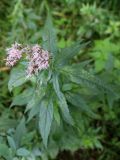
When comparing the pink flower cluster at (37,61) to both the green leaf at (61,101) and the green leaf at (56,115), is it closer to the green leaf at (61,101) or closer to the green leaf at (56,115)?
the green leaf at (61,101)

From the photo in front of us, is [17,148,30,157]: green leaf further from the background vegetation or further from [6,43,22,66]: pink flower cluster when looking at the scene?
[6,43,22,66]: pink flower cluster

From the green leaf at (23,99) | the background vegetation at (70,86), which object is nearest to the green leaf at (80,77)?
the background vegetation at (70,86)

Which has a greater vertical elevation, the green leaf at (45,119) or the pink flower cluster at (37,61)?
the pink flower cluster at (37,61)

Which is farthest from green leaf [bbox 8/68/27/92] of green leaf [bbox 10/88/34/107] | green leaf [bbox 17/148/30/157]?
green leaf [bbox 17/148/30/157]

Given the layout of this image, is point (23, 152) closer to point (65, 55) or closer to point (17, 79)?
point (17, 79)

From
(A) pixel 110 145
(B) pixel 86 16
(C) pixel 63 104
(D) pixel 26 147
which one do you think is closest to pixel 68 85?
(C) pixel 63 104

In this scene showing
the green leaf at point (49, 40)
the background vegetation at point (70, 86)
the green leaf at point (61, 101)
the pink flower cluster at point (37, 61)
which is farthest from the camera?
the background vegetation at point (70, 86)
